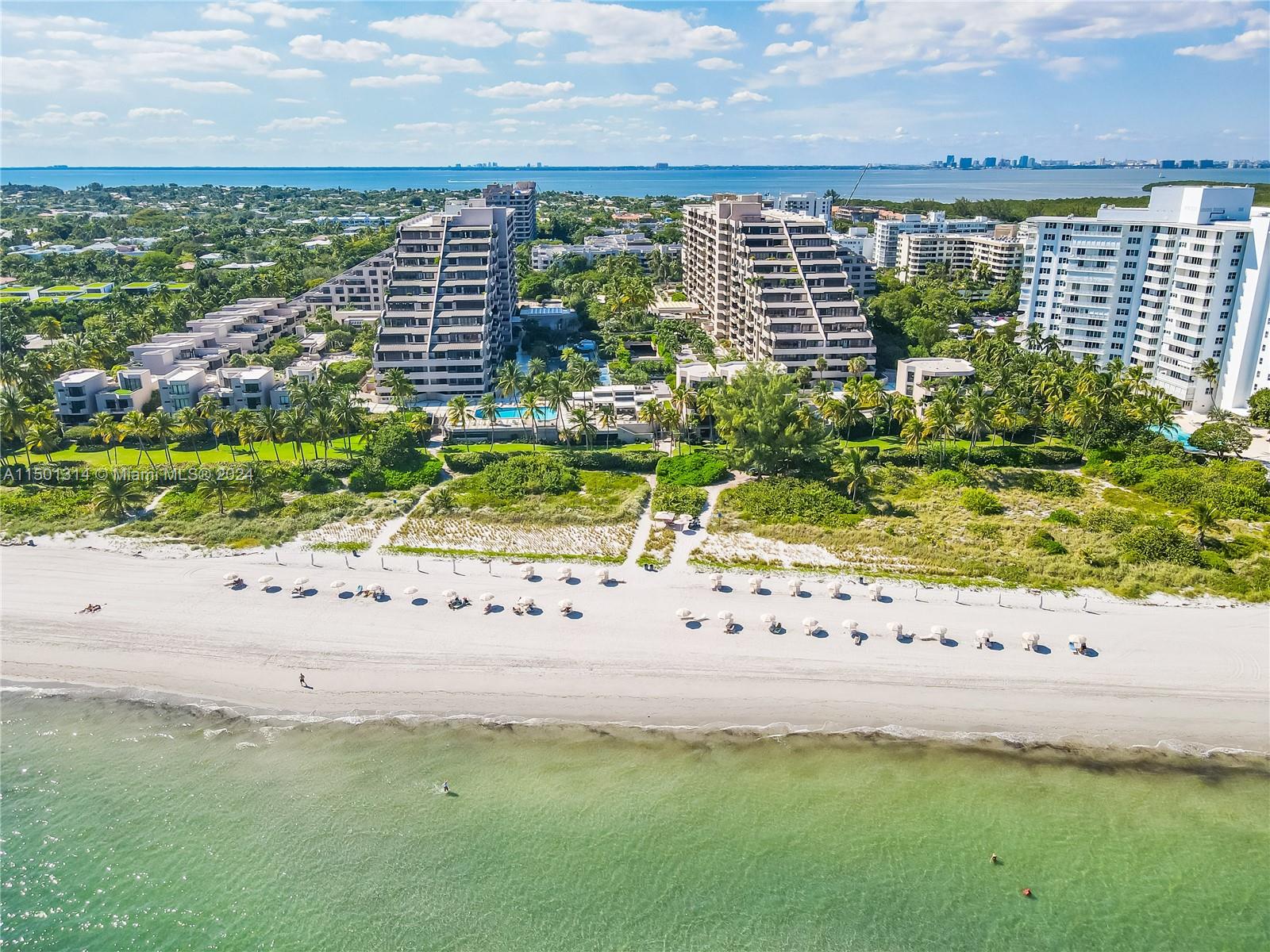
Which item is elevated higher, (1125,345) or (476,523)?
(1125,345)

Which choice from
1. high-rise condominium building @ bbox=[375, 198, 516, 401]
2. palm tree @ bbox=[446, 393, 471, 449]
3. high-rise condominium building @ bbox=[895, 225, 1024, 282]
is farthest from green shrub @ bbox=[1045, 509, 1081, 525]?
high-rise condominium building @ bbox=[895, 225, 1024, 282]

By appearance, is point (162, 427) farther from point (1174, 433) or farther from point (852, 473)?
point (1174, 433)

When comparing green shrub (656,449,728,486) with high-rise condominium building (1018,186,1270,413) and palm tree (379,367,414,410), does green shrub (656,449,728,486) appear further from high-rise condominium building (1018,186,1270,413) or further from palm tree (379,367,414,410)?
high-rise condominium building (1018,186,1270,413)

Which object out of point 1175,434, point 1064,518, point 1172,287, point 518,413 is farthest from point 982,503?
point 1172,287

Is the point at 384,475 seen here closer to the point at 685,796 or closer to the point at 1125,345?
the point at 685,796

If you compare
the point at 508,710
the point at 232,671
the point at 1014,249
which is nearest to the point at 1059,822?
the point at 508,710

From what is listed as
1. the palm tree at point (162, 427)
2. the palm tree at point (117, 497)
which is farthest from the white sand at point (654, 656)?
the palm tree at point (162, 427)
